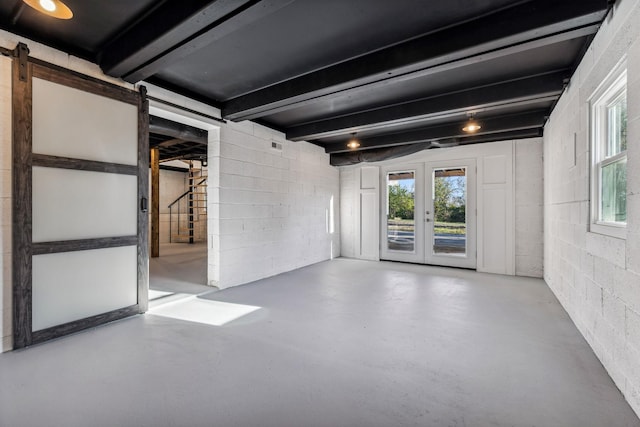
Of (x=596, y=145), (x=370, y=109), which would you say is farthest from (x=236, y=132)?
(x=596, y=145)

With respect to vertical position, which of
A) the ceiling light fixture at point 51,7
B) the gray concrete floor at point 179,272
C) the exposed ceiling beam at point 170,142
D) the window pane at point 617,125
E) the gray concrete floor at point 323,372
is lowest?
the gray concrete floor at point 323,372

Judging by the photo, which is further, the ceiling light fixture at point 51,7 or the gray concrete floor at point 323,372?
the ceiling light fixture at point 51,7

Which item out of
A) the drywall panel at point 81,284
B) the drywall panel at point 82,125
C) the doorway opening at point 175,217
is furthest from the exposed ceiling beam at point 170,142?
the drywall panel at point 81,284

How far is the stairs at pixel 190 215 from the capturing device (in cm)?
962

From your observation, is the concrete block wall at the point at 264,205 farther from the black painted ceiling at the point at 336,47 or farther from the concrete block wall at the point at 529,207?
the concrete block wall at the point at 529,207

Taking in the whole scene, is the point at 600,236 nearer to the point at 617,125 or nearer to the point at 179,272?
the point at 617,125

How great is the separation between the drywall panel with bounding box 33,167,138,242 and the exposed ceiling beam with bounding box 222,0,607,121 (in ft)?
6.67

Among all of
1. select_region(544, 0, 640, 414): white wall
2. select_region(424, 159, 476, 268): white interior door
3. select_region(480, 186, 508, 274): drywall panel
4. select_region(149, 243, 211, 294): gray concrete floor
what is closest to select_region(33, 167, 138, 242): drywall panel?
select_region(149, 243, 211, 294): gray concrete floor

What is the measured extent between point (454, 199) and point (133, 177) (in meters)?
5.34

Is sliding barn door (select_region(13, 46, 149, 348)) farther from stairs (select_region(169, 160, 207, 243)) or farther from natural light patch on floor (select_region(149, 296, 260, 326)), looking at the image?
stairs (select_region(169, 160, 207, 243))

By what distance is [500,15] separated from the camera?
2135 mm

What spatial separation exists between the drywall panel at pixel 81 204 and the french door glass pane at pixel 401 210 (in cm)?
493

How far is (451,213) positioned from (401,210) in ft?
3.33

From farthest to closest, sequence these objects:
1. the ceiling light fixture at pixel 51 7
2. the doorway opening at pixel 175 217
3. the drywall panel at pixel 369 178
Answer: the drywall panel at pixel 369 178, the doorway opening at pixel 175 217, the ceiling light fixture at pixel 51 7
